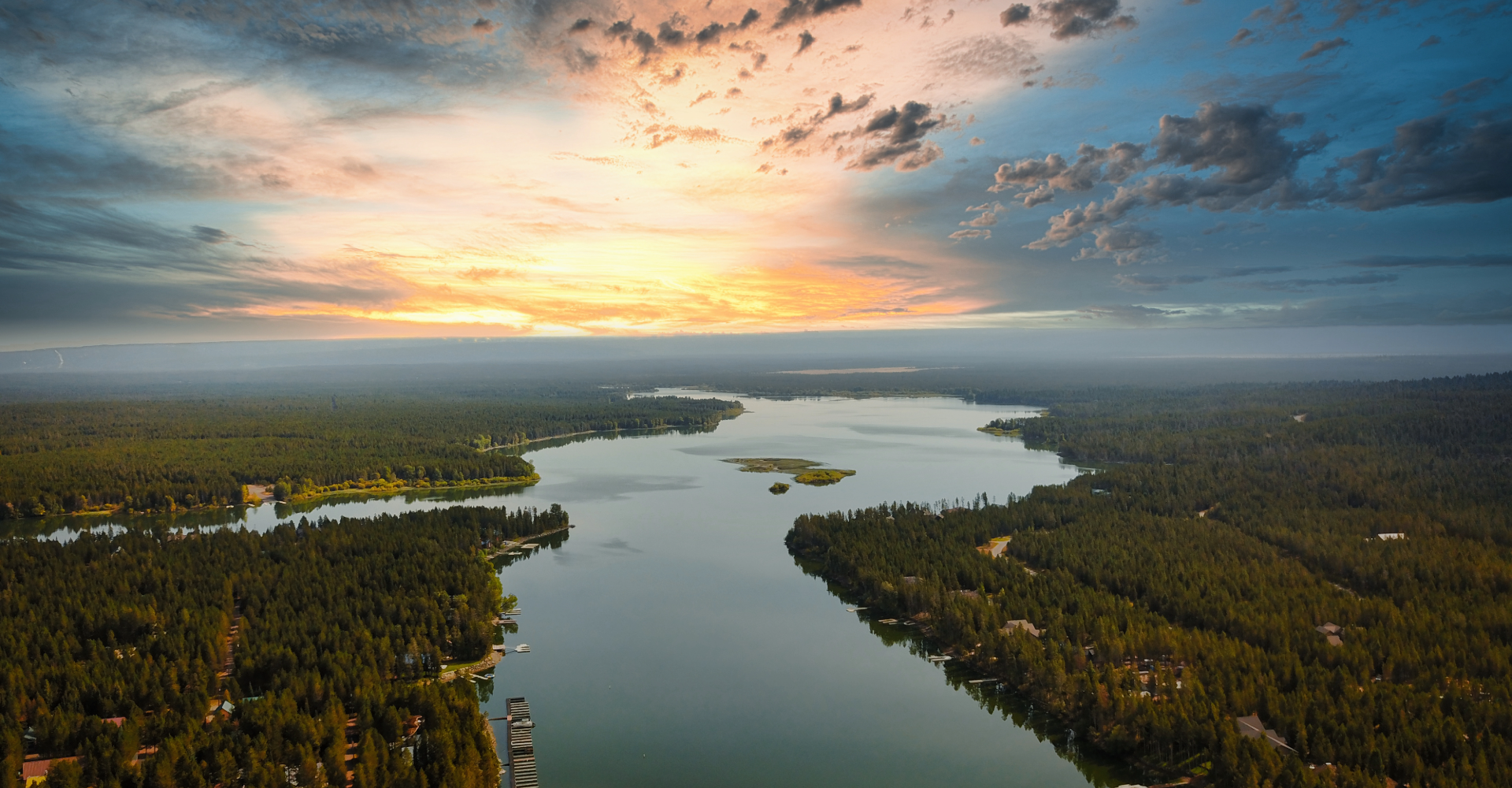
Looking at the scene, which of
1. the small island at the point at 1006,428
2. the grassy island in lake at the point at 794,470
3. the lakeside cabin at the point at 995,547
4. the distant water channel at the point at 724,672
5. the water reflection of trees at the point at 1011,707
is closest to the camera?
the water reflection of trees at the point at 1011,707

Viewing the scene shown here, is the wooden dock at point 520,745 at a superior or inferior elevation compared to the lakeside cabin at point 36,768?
inferior

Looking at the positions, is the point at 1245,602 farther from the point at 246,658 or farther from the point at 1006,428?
the point at 1006,428

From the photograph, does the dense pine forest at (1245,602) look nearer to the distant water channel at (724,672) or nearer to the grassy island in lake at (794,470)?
the distant water channel at (724,672)

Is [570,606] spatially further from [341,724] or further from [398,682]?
[341,724]

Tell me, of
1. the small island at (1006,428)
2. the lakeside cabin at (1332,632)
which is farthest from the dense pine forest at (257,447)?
the lakeside cabin at (1332,632)

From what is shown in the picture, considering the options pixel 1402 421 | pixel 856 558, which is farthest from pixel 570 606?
pixel 1402 421
